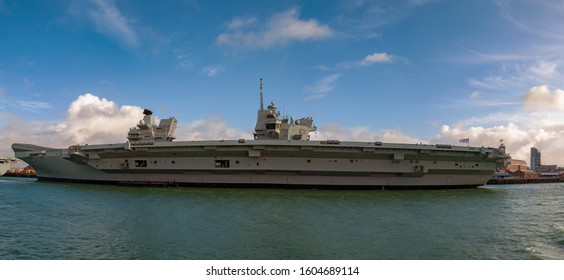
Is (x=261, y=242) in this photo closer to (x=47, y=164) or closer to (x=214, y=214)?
(x=214, y=214)

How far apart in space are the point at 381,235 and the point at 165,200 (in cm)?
1077

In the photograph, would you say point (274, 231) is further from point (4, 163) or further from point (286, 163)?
point (4, 163)

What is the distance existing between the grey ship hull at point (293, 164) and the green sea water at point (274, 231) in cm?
709

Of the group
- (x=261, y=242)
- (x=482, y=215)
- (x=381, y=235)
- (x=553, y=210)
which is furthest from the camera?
(x=553, y=210)

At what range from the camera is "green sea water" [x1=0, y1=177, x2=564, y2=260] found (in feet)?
24.1

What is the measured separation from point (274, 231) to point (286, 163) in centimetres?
1261

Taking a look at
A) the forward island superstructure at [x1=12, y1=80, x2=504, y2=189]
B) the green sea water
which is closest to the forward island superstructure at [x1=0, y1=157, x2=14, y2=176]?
the forward island superstructure at [x1=12, y1=80, x2=504, y2=189]

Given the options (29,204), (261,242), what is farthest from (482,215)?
(29,204)

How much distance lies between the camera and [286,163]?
21.8 metres

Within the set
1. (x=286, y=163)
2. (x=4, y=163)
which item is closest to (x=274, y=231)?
(x=286, y=163)

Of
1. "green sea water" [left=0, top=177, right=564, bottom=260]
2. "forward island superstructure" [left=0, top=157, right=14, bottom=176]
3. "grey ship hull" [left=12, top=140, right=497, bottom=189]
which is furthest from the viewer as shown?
"forward island superstructure" [left=0, top=157, right=14, bottom=176]

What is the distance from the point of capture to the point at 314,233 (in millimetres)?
9047

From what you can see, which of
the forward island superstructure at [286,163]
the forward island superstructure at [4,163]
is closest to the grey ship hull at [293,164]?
the forward island superstructure at [286,163]

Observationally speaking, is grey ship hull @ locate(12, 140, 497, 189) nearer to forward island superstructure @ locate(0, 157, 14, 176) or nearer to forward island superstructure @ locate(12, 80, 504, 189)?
forward island superstructure @ locate(12, 80, 504, 189)
